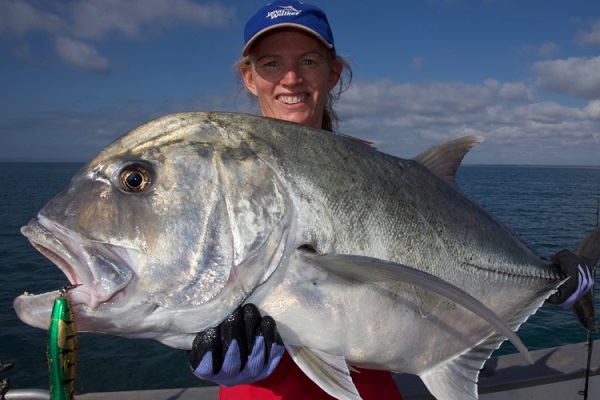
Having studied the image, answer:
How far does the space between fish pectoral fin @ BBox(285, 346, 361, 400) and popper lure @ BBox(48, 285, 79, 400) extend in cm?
79

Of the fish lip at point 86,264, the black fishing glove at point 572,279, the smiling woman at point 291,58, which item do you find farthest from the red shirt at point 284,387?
the black fishing glove at point 572,279

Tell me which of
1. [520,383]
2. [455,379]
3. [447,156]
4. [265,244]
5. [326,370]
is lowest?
[520,383]

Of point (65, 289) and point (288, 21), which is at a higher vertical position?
point (288, 21)

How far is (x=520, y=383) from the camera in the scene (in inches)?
167

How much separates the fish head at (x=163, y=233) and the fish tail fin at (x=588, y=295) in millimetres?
2812

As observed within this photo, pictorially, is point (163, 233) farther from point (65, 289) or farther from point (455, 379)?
point (455, 379)

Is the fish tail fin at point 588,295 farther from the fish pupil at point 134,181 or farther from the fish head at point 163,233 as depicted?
the fish pupil at point 134,181

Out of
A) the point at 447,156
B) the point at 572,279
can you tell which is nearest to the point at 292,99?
the point at 447,156

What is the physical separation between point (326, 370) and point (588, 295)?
2639mm

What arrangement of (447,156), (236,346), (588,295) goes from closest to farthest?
(236,346) → (447,156) → (588,295)

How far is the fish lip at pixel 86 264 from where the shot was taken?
1.51 meters

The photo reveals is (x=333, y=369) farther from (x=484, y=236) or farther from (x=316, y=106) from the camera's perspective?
(x=316, y=106)

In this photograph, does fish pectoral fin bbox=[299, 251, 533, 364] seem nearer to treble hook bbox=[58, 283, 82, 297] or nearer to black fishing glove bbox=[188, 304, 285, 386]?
black fishing glove bbox=[188, 304, 285, 386]

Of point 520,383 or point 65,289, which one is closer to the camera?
point 65,289
